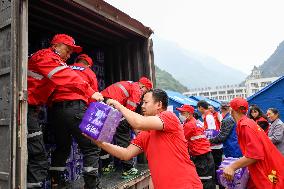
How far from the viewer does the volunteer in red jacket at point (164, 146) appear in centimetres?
270

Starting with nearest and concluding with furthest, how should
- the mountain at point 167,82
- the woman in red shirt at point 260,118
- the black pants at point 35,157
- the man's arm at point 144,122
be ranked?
1. the man's arm at point 144,122
2. the black pants at point 35,157
3. the woman in red shirt at point 260,118
4. the mountain at point 167,82

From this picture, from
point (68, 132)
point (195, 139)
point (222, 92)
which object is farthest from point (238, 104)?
point (222, 92)

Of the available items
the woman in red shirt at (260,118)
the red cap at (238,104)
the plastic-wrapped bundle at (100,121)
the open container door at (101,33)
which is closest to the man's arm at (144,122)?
the plastic-wrapped bundle at (100,121)

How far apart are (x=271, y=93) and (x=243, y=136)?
7543mm

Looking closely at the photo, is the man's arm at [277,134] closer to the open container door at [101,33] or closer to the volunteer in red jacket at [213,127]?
the volunteer in red jacket at [213,127]

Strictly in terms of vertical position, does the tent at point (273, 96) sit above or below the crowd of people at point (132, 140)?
above

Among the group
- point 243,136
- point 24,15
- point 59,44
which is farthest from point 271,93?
point 24,15

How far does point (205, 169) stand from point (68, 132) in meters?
2.79

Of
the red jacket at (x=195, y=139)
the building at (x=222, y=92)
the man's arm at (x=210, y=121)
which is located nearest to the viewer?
the red jacket at (x=195, y=139)

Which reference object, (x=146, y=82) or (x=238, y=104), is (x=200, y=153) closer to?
(x=146, y=82)

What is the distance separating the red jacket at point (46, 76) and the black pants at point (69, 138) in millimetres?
276

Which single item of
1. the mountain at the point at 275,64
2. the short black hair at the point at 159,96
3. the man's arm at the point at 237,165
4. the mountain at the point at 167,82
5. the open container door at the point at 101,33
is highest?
the mountain at the point at 275,64

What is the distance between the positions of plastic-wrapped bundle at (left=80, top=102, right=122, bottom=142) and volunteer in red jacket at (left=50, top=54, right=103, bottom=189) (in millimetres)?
1034

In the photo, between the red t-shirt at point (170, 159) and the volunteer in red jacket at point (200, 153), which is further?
the volunteer in red jacket at point (200, 153)
